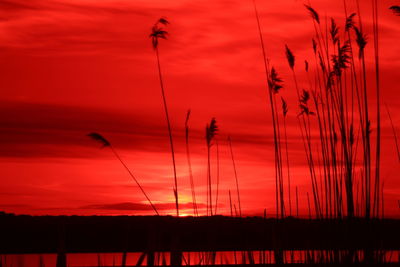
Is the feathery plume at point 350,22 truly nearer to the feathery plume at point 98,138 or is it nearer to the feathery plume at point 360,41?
the feathery plume at point 360,41

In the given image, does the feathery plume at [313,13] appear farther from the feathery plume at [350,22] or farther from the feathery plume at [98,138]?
the feathery plume at [98,138]

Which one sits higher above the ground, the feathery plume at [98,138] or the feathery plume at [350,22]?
the feathery plume at [350,22]

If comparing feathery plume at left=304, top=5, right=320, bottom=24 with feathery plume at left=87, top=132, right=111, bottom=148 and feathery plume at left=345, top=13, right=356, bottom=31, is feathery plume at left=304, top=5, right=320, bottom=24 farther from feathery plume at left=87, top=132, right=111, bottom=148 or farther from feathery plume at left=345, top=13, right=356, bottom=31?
feathery plume at left=87, top=132, right=111, bottom=148

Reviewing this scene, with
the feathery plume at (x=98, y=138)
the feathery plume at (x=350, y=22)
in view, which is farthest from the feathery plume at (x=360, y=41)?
the feathery plume at (x=98, y=138)

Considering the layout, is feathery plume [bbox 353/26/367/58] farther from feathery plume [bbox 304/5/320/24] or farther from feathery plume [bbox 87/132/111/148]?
feathery plume [bbox 87/132/111/148]

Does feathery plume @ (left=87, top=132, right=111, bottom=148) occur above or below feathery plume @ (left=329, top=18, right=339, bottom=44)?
below

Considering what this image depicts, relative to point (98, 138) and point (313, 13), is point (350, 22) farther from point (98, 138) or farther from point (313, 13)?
point (98, 138)

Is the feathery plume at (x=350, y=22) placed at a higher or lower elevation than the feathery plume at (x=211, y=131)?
higher

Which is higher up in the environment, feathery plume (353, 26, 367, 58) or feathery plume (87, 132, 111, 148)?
feathery plume (353, 26, 367, 58)

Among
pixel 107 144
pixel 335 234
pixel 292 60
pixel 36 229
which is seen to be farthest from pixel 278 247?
pixel 36 229

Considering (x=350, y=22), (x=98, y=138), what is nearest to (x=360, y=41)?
(x=350, y=22)

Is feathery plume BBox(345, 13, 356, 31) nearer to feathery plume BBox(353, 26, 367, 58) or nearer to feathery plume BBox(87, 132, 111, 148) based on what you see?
feathery plume BBox(353, 26, 367, 58)

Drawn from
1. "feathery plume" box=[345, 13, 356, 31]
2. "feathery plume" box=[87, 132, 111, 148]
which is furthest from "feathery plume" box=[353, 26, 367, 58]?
"feathery plume" box=[87, 132, 111, 148]

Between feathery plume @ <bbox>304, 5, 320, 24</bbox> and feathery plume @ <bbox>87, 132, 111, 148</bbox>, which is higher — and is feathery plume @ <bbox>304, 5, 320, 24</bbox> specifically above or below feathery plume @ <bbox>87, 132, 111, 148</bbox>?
above
